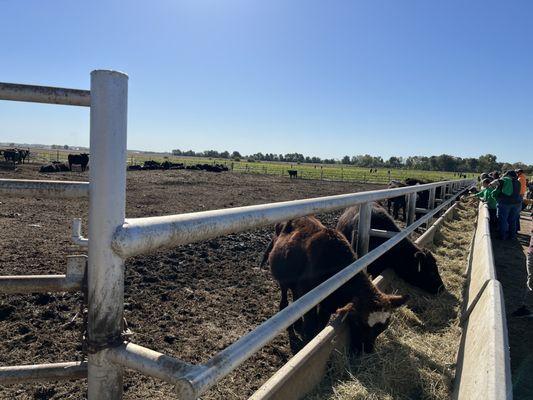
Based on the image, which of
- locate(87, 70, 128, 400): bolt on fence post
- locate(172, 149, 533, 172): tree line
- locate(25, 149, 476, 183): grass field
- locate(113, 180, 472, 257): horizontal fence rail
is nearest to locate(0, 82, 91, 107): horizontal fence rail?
locate(87, 70, 128, 400): bolt on fence post

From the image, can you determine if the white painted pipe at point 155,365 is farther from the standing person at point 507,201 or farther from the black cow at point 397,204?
the black cow at point 397,204

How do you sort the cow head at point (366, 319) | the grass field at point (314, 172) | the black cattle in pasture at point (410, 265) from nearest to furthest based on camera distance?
the cow head at point (366, 319), the black cattle in pasture at point (410, 265), the grass field at point (314, 172)

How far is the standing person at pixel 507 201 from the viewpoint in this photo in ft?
37.3

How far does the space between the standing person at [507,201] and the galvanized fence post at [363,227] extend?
9.09 m

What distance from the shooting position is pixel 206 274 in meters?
6.52

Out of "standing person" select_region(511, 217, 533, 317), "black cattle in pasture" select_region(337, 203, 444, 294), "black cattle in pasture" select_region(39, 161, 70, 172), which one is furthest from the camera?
"black cattle in pasture" select_region(39, 161, 70, 172)

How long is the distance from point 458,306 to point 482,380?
314 cm

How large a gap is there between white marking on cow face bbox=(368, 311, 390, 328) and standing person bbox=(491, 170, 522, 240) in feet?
31.2

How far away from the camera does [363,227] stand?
4156 millimetres

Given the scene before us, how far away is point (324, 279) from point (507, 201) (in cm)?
927

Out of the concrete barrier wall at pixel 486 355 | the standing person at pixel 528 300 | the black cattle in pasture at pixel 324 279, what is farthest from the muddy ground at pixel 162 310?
the standing person at pixel 528 300

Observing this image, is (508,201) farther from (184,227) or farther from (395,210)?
(184,227)

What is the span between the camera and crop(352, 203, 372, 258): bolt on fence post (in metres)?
4.06

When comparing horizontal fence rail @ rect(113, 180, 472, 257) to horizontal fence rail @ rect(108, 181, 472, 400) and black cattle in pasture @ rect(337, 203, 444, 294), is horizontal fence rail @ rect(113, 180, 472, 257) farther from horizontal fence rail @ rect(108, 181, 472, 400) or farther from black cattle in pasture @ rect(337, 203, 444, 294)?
black cattle in pasture @ rect(337, 203, 444, 294)
